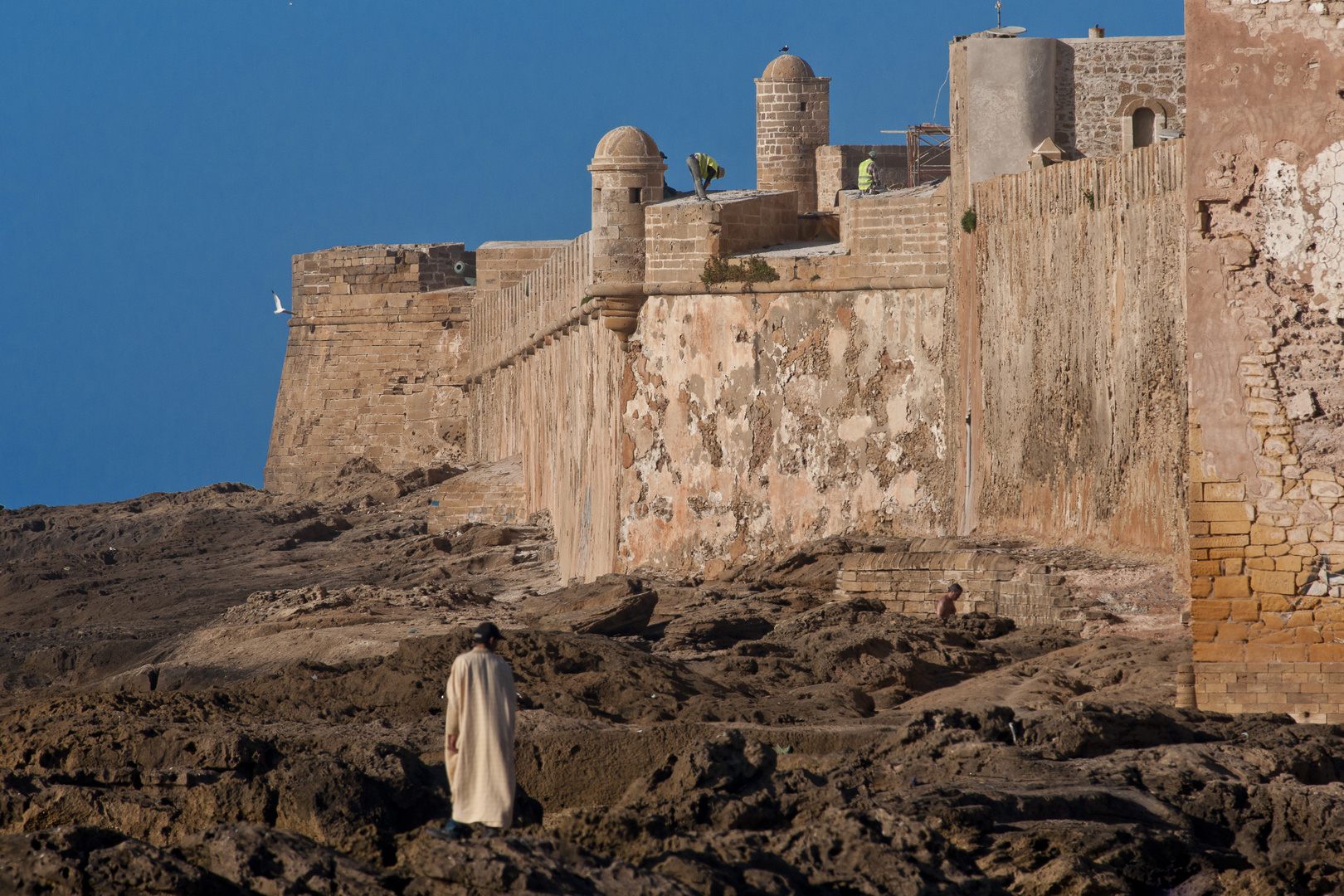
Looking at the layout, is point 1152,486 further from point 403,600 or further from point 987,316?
point 403,600

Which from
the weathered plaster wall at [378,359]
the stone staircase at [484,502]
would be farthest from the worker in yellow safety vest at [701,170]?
the weathered plaster wall at [378,359]

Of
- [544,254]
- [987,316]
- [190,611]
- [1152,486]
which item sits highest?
[544,254]

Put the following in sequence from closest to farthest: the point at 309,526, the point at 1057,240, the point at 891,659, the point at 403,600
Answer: the point at 891,659 → the point at 1057,240 → the point at 403,600 → the point at 309,526

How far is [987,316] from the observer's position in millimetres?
15516

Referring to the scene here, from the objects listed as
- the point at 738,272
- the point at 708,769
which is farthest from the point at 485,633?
the point at 738,272

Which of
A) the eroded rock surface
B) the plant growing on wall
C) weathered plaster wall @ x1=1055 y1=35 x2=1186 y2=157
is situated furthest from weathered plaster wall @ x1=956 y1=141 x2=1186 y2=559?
the plant growing on wall

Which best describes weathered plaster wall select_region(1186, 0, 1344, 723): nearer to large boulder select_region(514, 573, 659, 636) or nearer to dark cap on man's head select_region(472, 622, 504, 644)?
dark cap on man's head select_region(472, 622, 504, 644)

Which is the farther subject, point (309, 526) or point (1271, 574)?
point (309, 526)

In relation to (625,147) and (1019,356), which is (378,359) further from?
(1019,356)

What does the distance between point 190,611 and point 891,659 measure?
11161mm

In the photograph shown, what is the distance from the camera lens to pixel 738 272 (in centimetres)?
1748

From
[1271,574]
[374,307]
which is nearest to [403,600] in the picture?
[1271,574]

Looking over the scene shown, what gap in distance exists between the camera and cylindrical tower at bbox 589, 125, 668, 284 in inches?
705

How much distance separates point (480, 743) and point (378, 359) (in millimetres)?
27270
